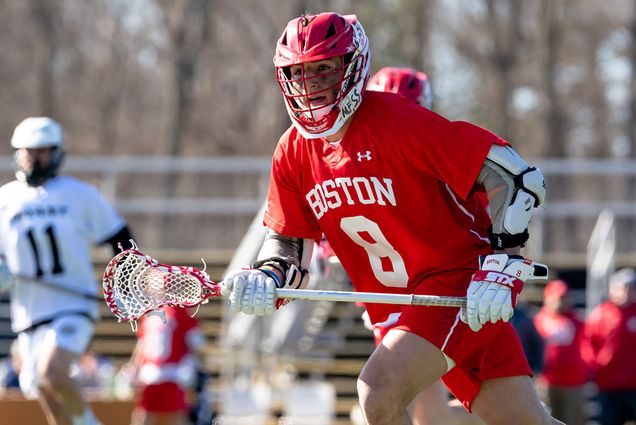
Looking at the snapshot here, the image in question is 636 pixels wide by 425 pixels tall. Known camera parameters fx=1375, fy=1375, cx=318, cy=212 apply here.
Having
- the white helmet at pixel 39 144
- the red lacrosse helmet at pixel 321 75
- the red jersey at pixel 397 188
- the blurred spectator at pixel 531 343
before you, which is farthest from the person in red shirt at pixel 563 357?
the red lacrosse helmet at pixel 321 75

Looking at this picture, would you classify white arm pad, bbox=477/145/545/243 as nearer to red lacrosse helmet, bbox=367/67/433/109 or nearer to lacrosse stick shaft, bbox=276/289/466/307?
lacrosse stick shaft, bbox=276/289/466/307

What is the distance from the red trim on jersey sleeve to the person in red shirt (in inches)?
320

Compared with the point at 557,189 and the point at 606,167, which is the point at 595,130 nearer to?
the point at 557,189

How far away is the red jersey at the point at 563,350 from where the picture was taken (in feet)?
43.5

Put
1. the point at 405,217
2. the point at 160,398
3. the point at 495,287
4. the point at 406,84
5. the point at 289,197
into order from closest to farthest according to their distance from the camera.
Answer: the point at 495,287
the point at 405,217
the point at 289,197
the point at 406,84
the point at 160,398

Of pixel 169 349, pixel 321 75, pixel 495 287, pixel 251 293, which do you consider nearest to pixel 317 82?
pixel 321 75

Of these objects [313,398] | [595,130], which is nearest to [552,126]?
[595,130]

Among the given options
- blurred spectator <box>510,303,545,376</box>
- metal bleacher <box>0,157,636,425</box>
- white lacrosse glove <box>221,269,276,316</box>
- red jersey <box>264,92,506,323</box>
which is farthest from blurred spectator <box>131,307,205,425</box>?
white lacrosse glove <box>221,269,276,316</box>

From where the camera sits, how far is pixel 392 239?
525 cm

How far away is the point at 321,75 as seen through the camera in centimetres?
516

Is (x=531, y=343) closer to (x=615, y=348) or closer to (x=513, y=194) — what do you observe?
(x=615, y=348)

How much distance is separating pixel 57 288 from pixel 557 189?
1230cm

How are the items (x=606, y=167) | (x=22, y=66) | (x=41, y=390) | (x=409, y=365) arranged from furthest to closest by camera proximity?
(x=22, y=66) < (x=606, y=167) < (x=41, y=390) < (x=409, y=365)

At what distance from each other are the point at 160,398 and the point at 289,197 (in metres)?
6.97
